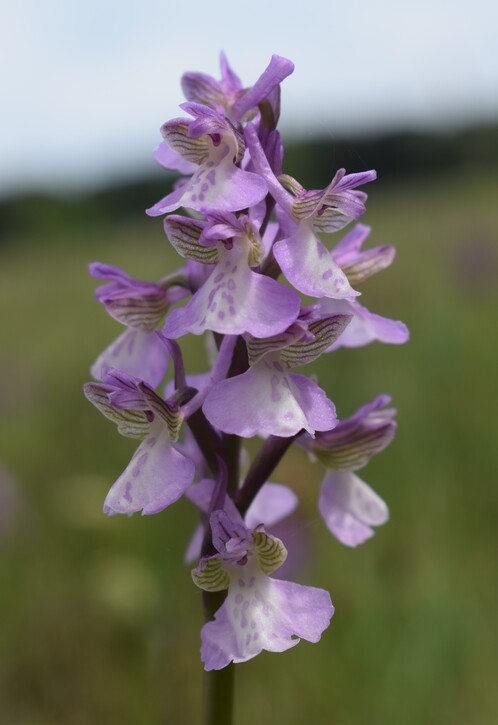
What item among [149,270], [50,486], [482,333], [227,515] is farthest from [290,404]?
[149,270]

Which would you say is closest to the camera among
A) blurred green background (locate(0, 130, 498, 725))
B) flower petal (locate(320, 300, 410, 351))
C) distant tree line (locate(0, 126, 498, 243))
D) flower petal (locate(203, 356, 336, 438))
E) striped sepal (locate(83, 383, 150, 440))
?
flower petal (locate(203, 356, 336, 438))

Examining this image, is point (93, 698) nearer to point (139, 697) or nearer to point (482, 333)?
point (139, 697)

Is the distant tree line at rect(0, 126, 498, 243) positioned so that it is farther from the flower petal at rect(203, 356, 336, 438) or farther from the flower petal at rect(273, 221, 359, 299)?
the flower petal at rect(203, 356, 336, 438)

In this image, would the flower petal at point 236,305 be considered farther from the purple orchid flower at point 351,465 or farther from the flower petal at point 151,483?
the purple orchid flower at point 351,465

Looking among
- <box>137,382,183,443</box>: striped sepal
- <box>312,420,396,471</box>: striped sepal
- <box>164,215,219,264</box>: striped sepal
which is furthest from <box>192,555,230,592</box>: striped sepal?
<box>164,215,219,264</box>: striped sepal

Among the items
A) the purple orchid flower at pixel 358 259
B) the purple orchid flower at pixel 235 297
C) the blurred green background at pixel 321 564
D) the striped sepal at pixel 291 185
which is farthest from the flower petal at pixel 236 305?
the blurred green background at pixel 321 564

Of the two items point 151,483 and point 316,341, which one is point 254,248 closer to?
point 316,341

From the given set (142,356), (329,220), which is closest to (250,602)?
(142,356)
